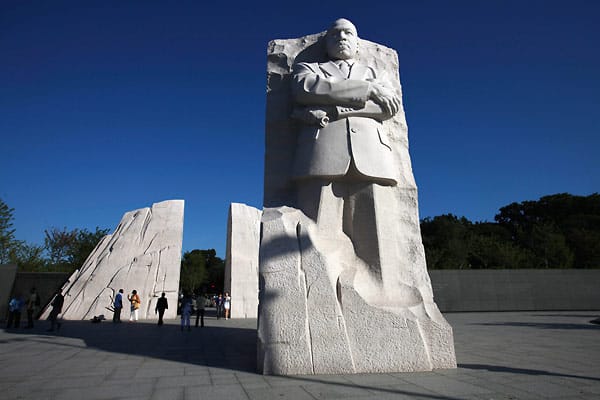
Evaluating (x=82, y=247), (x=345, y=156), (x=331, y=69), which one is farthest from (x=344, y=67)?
(x=82, y=247)

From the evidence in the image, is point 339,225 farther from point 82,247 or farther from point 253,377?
point 82,247

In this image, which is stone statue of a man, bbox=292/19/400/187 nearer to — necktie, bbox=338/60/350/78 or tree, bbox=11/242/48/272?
necktie, bbox=338/60/350/78

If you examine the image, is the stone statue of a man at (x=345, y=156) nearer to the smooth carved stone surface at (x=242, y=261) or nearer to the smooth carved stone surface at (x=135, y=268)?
the smooth carved stone surface at (x=242, y=261)

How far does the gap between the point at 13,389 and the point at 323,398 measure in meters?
3.11

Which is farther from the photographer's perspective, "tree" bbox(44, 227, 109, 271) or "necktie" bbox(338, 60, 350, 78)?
"tree" bbox(44, 227, 109, 271)

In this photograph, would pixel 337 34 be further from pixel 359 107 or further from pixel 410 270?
pixel 410 270

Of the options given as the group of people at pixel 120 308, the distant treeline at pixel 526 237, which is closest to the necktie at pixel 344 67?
the group of people at pixel 120 308

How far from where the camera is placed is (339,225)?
5.32 m

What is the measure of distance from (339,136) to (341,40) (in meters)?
1.67

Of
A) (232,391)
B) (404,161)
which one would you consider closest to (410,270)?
(404,161)

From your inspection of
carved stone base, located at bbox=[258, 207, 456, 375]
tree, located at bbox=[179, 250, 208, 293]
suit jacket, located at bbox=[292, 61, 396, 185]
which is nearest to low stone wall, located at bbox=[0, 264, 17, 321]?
carved stone base, located at bbox=[258, 207, 456, 375]

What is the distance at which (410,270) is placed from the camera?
17.6ft

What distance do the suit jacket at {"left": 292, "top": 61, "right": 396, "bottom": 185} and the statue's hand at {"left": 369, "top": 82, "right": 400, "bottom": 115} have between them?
8cm

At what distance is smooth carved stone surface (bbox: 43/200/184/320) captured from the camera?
52.8 ft
